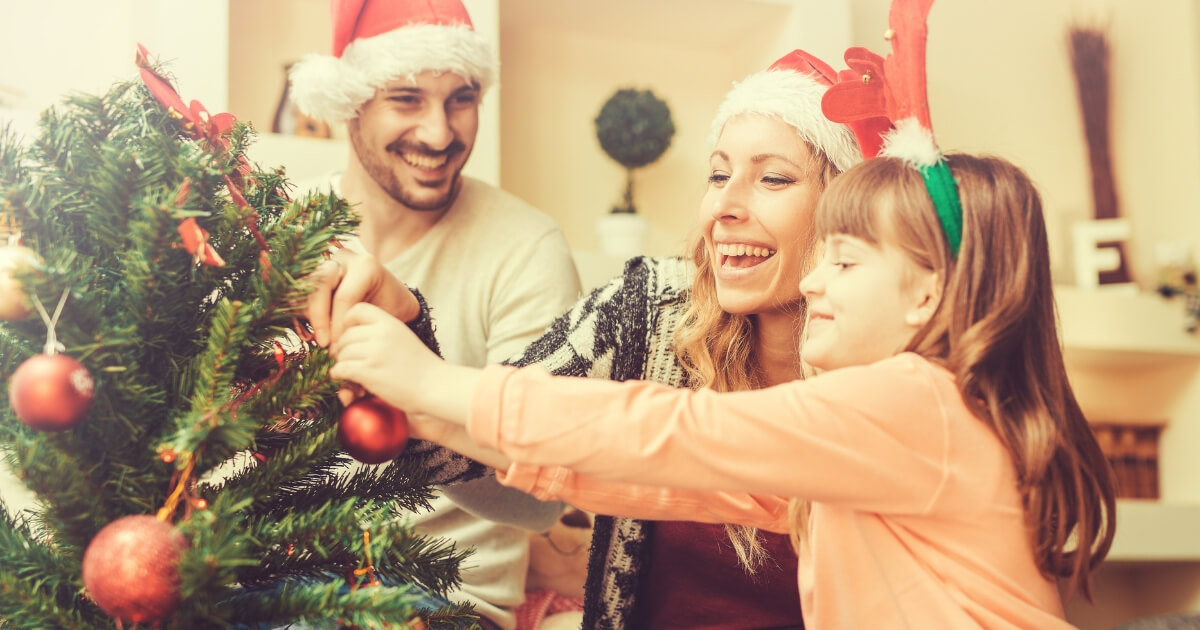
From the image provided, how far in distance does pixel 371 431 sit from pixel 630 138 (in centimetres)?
163

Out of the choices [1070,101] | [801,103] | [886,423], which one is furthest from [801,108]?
[1070,101]

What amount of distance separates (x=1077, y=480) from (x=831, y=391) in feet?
0.77

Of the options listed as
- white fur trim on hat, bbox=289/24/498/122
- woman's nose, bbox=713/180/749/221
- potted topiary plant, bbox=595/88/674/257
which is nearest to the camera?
woman's nose, bbox=713/180/749/221

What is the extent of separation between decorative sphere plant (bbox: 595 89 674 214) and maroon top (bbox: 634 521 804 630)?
1.15 meters

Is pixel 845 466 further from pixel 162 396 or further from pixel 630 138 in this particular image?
pixel 630 138

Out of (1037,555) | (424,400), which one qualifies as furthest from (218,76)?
(1037,555)

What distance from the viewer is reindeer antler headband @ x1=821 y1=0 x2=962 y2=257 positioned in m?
0.76

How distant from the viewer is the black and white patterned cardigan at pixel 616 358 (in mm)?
A: 1191

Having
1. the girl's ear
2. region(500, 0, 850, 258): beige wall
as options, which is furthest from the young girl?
region(500, 0, 850, 258): beige wall

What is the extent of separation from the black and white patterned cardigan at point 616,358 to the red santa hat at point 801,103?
0.25 metres

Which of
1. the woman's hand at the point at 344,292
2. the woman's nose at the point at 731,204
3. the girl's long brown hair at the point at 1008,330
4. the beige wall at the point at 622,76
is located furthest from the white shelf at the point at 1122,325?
the woman's hand at the point at 344,292

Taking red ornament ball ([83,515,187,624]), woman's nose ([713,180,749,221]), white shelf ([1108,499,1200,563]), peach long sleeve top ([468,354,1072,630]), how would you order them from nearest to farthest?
1. red ornament ball ([83,515,187,624])
2. peach long sleeve top ([468,354,1072,630])
3. woman's nose ([713,180,749,221])
4. white shelf ([1108,499,1200,563])

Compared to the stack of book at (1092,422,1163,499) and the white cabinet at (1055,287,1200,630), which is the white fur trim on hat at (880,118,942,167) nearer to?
the white cabinet at (1055,287,1200,630)

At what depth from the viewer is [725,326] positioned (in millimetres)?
1170
